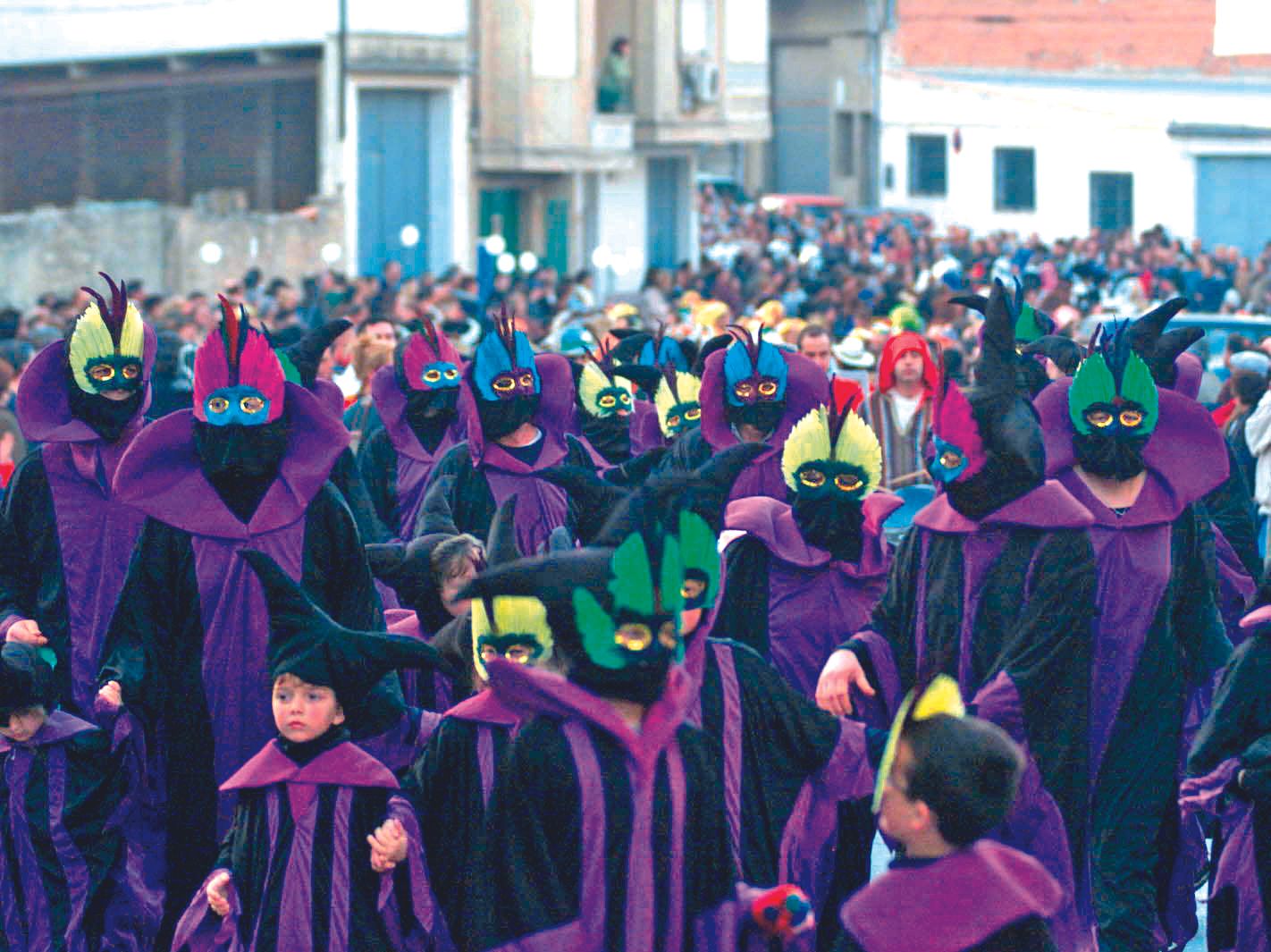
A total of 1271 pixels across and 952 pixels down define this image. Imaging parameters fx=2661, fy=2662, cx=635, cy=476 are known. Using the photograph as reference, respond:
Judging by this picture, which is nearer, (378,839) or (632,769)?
(632,769)

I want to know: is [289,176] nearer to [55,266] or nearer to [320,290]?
[55,266]

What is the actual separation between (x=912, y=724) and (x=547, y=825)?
86 centimetres

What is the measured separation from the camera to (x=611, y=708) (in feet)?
17.2

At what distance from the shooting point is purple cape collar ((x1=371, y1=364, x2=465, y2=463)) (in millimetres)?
11164

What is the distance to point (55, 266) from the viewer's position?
28.7m

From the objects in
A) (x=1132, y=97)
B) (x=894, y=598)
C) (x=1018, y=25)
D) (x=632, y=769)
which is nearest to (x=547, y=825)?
(x=632, y=769)

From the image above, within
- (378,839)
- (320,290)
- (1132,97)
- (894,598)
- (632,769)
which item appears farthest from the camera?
(1132,97)

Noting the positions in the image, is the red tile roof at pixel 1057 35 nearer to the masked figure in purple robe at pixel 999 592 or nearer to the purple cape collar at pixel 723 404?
the purple cape collar at pixel 723 404

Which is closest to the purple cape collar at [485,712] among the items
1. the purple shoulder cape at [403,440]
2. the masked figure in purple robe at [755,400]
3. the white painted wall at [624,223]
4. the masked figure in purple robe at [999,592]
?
the masked figure in purple robe at [999,592]

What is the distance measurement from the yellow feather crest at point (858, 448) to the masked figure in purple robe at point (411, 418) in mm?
3170

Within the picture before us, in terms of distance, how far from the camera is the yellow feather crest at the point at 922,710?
190 inches

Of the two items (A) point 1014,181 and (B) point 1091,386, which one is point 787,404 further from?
(A) point 1014,181

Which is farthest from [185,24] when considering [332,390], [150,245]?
[332,390]

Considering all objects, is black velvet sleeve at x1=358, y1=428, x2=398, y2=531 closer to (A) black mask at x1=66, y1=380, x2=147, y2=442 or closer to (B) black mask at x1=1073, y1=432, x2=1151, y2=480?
(A) black mask at x1=66, y1=380, x2=147, y2=442
